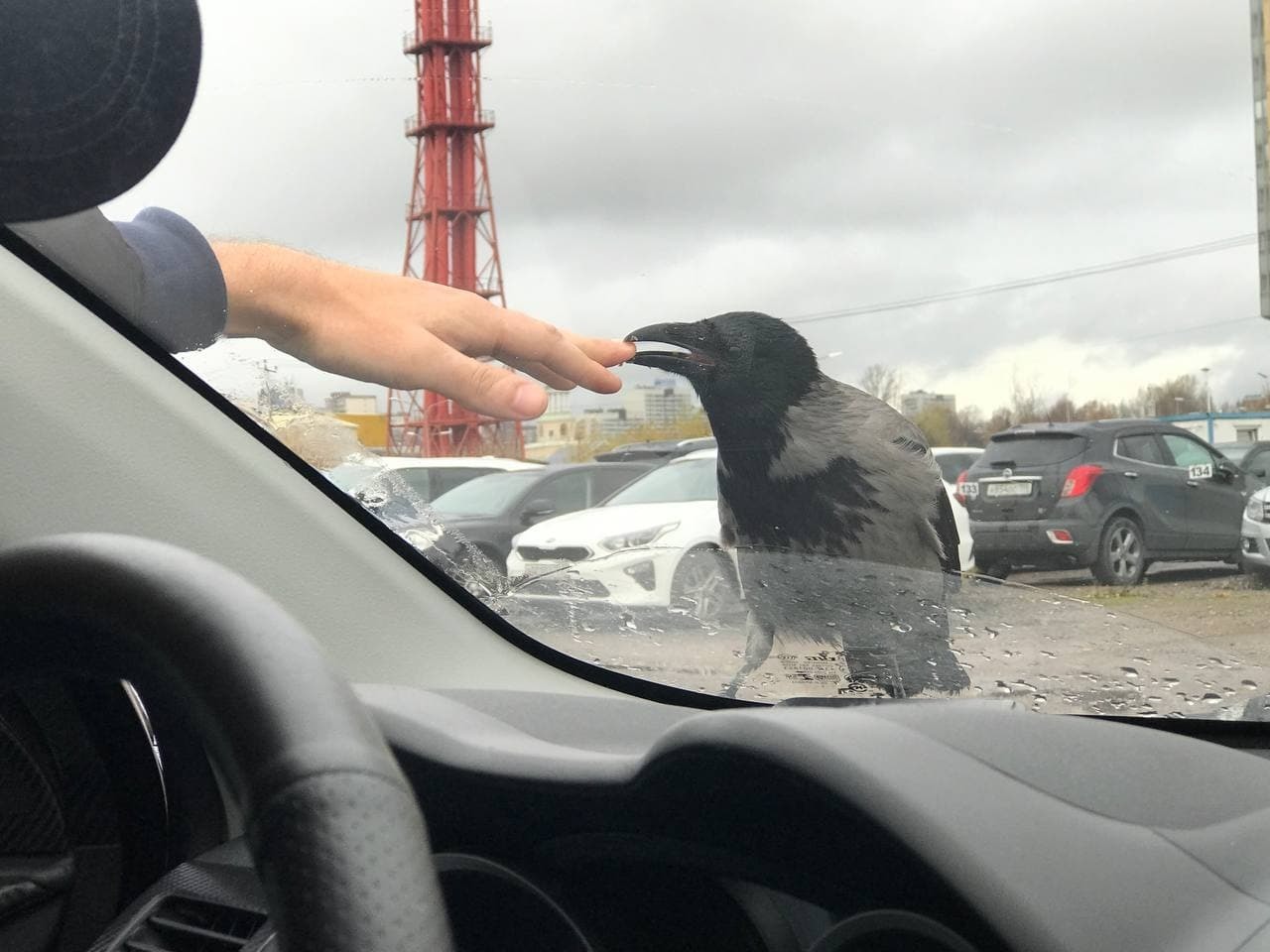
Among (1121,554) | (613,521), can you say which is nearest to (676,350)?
(613,521)

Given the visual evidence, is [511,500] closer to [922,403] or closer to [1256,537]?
[922,403]

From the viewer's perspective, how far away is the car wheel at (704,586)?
2.43 metres

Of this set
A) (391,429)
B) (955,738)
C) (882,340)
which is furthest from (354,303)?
(955,738)

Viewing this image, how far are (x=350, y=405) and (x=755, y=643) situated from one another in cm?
85

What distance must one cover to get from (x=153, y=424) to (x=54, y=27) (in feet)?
3.40

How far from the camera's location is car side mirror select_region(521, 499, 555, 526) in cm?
246

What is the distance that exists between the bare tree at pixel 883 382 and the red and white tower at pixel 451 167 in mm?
609

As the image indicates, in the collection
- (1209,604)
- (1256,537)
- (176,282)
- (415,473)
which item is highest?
(176,282)

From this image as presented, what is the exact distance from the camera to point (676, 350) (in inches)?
90.2

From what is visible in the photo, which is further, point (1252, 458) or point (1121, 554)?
point (1121, 554)

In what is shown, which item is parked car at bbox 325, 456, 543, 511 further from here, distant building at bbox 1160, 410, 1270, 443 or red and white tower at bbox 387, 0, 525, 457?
distant building at bbox 1160, 410, 1270, 443

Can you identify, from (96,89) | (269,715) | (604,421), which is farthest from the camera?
(604,421)

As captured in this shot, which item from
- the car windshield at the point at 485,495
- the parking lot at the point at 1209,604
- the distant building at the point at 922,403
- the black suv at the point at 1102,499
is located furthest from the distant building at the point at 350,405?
the parking lot at the point at 1209,604

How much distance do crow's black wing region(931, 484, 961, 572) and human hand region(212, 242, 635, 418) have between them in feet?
1.89
